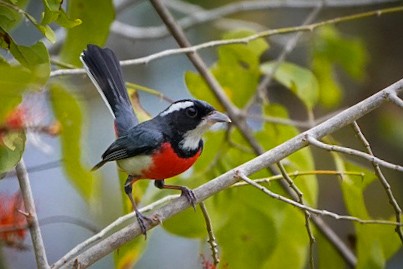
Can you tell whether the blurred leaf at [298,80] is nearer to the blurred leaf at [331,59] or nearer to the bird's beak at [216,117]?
the bird's beak at [216,117]

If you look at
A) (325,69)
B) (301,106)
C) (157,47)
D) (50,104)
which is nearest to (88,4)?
(50,104)

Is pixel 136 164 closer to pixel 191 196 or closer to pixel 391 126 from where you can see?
pixel 191 196

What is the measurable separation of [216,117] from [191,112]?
0.10 m

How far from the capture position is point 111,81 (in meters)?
2.52

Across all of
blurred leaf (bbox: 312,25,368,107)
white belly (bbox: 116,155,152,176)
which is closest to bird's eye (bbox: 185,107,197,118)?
white belly (bbox: 116,155,152,176)

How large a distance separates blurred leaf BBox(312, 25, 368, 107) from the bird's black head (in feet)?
4.77

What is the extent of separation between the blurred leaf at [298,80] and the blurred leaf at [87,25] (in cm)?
69

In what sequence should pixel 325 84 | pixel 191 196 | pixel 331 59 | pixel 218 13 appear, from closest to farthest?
→ pixel 191 196, pixel 218 13, pixel 325 84, pixel 331 59

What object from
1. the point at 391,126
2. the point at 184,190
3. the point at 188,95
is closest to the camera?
the point at 184,190

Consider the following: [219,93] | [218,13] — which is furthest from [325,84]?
[219,93]

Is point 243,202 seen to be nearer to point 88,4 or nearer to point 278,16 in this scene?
point 88,4

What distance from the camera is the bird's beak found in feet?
7.48

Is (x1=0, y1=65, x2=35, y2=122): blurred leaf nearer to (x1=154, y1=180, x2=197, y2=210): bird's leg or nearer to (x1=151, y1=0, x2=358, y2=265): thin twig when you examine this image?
(x1=154, y1=180, x2=197, y2=210): bird's leg

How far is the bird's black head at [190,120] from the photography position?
2367mm
